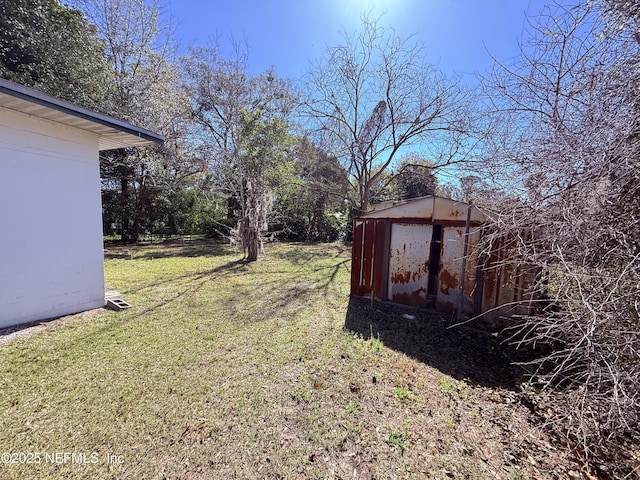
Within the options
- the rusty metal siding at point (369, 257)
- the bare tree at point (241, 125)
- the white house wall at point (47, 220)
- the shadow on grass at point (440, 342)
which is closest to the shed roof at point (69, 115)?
the white house wall at point (47, 220)

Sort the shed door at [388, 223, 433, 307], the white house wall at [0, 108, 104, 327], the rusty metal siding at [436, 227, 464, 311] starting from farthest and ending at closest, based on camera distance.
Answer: the shed door at [388, 223, 433, 307]
the rusty metal siding at [436, 227, 464, 311]
the white house wall at [0, 108, 104, 327]

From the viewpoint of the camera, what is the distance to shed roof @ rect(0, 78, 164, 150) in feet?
10.7

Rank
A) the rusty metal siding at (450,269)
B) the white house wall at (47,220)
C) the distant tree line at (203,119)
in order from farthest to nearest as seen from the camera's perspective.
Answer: the distant tree line at (203,119)
the rusty metal siding at (450,269)
the white house wall at (47,220)

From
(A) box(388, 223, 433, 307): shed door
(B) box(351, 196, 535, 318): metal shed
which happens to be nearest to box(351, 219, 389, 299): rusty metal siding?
(B) box(351, 196, 535, 318): metal shed

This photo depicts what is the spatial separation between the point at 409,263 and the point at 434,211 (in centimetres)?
107

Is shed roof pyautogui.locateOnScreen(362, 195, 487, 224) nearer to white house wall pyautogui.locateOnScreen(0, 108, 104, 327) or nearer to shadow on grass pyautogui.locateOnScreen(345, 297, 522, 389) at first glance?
shadow on grass pyautogui.locateOnScreen(345, 297, 522, 389)

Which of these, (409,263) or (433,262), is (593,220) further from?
(409,263)

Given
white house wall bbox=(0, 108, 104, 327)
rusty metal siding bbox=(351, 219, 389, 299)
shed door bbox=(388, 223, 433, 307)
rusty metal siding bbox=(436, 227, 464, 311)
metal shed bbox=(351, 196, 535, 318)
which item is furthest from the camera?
rusty metal siding bbox=(351, 219, 389, 299)

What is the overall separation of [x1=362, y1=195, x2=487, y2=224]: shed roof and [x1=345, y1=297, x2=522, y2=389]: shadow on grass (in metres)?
1.70

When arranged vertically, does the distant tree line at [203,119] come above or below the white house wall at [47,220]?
above

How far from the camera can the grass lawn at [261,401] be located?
1867 mm

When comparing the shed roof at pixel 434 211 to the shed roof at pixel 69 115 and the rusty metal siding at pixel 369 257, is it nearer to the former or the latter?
the rusty metal siding at pixel 369 257

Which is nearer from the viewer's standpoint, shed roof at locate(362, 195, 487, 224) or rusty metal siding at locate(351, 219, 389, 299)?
shed roof at locate(362, 195, 487, 224)

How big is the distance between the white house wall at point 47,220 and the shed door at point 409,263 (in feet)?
17.3
